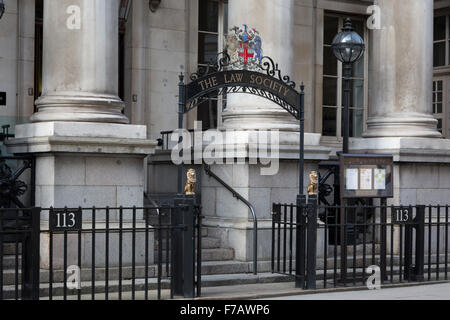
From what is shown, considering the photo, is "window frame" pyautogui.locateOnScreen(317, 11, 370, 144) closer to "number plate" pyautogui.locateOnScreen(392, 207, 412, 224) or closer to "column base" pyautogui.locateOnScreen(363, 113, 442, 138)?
"column base" pyautogui.locateOnScreen(363, 113, 442, 138)

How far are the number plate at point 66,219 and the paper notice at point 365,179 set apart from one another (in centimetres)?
505

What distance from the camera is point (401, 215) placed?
46.9ft

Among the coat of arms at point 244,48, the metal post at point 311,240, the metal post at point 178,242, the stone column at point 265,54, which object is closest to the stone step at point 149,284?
the metal post at point 178,242

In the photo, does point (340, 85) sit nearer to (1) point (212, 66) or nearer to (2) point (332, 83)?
(2) point (332, 83)

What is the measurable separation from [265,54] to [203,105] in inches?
170

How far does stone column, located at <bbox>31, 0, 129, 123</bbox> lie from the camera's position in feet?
44.5

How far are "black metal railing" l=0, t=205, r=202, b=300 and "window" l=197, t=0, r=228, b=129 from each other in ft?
19.6

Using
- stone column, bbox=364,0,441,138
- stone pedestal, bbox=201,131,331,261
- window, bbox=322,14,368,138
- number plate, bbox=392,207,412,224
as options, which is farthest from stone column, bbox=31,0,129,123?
window, bbox=322,14,368,138

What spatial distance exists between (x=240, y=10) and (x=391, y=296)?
5.85 m

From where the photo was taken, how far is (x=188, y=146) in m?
17.5

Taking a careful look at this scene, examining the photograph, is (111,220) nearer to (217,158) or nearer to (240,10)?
(217,158)

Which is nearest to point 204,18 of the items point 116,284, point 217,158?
point 217,158

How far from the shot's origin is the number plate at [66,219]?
36.3 ft

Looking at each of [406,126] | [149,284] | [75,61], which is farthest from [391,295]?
[75,61]
